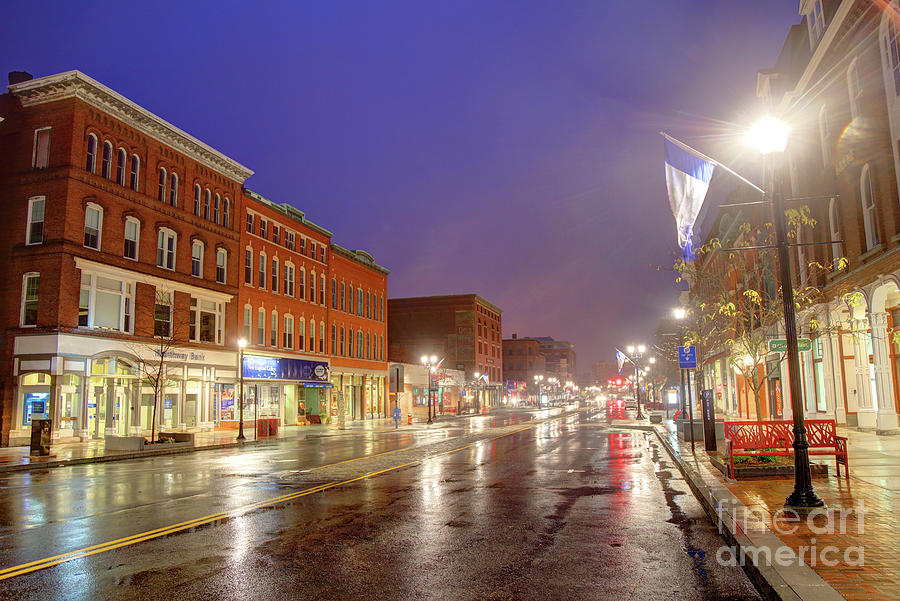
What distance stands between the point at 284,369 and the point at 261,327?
3.31m

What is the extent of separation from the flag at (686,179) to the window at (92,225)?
2720 cm

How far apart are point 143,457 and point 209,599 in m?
20.1

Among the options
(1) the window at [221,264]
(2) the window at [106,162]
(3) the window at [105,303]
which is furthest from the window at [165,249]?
(2) the window at [106,162]

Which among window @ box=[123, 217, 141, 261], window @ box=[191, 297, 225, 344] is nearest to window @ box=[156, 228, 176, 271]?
window @ box=[123, 217, 141, 261]

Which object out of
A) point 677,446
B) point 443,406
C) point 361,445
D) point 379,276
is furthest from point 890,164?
point 443,406

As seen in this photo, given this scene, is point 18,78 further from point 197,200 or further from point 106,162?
point 197,200

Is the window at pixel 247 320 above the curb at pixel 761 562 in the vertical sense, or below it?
above

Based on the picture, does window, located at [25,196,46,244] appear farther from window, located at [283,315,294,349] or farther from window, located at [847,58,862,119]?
window, located at [847,58,862,119]

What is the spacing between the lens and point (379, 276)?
64.9 meters

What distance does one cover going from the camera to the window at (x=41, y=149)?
3125 cm

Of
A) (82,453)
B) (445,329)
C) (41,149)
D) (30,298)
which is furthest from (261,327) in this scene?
(445,329)

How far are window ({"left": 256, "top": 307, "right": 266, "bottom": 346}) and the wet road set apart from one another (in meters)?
25.6

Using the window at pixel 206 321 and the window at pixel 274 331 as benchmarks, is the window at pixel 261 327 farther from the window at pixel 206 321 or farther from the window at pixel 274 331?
the window at pixel 206 321

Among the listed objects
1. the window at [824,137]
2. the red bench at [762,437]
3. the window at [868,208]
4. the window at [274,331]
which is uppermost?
the window at [824,137]
